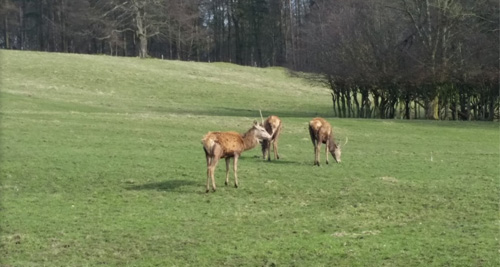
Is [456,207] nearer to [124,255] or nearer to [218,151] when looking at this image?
[218,151]

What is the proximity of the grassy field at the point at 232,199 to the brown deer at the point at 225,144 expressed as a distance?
78cm

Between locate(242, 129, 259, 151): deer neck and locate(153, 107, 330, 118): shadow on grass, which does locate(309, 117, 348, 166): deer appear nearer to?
locate(242, 129, 259, 151): deer neck

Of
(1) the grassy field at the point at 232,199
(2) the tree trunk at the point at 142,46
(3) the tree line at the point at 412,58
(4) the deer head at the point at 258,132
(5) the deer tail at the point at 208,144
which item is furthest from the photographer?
(2) the tree trunk at the point at 142,46

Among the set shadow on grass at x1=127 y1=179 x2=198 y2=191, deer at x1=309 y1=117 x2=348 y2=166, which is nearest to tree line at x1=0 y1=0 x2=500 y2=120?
deer at x1=309 y1=117 x2=348 y2=166

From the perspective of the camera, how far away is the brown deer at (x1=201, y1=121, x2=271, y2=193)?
47.3 feet

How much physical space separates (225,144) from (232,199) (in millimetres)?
1255

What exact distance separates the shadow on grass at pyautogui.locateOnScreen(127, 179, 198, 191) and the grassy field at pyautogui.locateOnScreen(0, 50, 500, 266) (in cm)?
5

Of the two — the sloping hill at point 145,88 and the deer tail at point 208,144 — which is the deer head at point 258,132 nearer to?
the deer tail at point 208,144

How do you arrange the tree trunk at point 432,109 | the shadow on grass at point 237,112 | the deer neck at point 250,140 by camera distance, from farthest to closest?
the tree trunk at point 432,109 → the shadow on grass at point 237,112 → the deer neck at point 250,140

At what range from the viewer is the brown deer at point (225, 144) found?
568 inches

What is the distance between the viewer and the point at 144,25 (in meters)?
79.1

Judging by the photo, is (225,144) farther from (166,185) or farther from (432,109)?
(432,109)

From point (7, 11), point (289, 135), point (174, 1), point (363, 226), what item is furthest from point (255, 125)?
point (7, 11)

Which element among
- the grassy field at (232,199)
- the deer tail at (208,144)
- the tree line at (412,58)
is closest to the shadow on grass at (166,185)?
the grassy field at (232,199)
